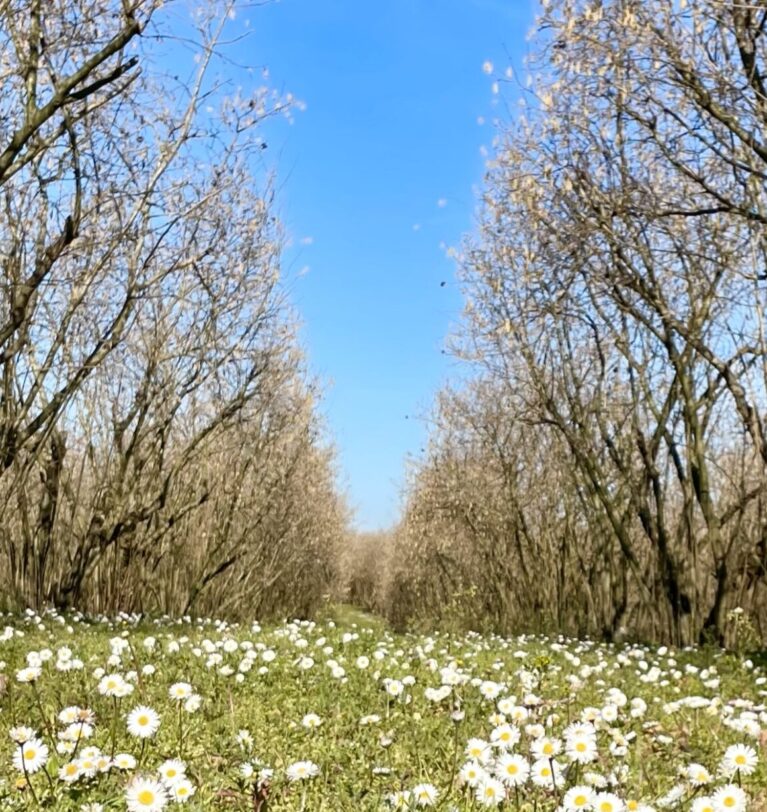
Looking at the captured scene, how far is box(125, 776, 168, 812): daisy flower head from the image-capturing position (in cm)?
199

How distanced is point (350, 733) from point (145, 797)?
2.40 meters

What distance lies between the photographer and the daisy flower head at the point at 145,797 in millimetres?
1992

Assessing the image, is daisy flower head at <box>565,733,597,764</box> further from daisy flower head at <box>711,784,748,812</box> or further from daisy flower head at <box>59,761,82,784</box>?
daisy flower head at <box>59,761,82,784</box>

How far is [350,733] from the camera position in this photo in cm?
426

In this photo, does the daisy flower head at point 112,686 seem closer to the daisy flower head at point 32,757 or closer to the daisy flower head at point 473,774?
the daisy flower head at point 32,757

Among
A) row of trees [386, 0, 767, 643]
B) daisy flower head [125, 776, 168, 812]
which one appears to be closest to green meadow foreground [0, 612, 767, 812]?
daisy flower head [125, 776, 168, 812]

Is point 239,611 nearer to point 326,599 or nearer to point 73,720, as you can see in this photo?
point 326,599

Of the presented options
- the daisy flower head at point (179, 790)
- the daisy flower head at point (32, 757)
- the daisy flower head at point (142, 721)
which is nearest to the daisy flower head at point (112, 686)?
the daisy flower head at point (142, 721)

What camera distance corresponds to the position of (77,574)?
38.3 ft

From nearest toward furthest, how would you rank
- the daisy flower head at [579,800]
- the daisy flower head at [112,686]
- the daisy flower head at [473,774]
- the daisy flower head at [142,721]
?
the daisy flower head at [579,800] < the daisy flower head at [473,774] < the daisy flower head at [142,721] < the daisy flower head at [112,686]

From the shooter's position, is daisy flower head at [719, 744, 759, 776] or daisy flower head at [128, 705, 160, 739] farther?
daisy flower head at [128, 705, 160, 739]

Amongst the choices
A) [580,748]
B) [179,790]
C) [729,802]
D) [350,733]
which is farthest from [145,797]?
[350,733]

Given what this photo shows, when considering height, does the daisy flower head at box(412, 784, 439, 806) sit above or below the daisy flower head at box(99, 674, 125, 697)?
below

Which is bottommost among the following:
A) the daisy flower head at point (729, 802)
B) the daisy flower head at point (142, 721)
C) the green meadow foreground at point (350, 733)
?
the green meadow foreground at point (350, 733)
